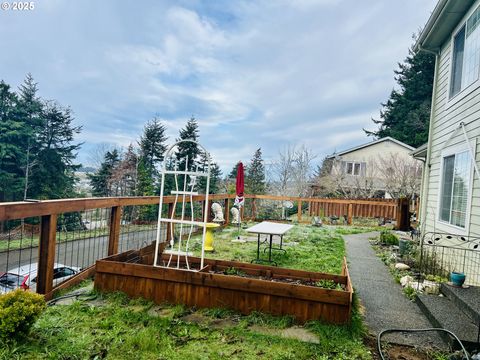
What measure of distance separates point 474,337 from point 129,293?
306 centimetres

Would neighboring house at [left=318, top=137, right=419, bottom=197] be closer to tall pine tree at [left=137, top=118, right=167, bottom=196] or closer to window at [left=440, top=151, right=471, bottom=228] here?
window at [left=440, top=151, right=471, bottom=228]

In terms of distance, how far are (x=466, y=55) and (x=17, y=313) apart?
662 centimetres

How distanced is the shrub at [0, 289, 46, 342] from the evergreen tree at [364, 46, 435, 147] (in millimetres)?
23662

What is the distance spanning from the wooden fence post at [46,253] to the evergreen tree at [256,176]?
20.1m

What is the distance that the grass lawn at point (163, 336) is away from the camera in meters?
2.01

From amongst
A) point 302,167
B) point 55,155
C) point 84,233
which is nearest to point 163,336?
point 84,233

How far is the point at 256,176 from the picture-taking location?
24.8 metres

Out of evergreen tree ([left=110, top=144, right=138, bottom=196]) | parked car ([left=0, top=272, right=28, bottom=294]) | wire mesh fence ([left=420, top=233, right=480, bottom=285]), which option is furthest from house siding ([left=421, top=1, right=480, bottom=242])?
evergreen tree ([left=110, top=144, right=138, bottom=196])

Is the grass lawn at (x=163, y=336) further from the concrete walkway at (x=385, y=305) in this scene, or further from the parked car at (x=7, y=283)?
the parked car at (x=7, y=283)

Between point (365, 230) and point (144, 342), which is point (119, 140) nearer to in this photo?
point (365, 230)

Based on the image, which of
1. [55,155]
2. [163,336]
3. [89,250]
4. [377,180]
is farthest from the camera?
[55,155]

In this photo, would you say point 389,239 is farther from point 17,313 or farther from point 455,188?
point 17,313

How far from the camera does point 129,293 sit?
2.95 meters

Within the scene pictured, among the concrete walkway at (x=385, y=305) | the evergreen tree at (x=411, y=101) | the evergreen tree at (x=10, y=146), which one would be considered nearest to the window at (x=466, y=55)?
the concrete walkway at (x=385, y=305)
